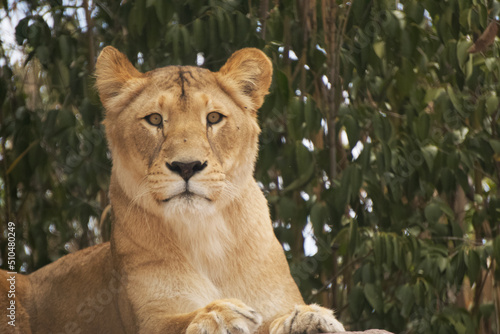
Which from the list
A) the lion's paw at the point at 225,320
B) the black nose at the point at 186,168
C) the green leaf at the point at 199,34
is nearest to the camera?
the lion's paw at the point at 225,320

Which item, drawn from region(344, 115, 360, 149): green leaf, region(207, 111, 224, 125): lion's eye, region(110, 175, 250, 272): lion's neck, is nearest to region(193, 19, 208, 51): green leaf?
region(344, 115, 360, 149): green leaf

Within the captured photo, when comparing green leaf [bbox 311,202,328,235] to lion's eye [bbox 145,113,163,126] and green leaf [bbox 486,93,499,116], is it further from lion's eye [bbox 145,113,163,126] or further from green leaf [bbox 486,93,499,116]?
lion's eye [bbox 145,113,163,126]

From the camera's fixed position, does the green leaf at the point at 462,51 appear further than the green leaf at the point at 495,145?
No

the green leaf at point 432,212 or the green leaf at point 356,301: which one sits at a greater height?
the green leaf at point 432,212

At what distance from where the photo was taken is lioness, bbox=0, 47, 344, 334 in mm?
2543

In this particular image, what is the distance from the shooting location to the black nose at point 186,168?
2.49 m

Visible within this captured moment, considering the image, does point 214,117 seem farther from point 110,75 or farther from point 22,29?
point 22,29

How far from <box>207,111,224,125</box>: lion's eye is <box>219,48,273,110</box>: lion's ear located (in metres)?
0.21

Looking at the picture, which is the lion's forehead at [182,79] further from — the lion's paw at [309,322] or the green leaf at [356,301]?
the green leaf at [356,301]

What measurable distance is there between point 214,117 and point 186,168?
30cm

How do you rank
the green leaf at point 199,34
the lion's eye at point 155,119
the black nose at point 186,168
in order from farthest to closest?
1. the green leaf at point 199,34
2. the lion's eye at point 155,119
3. the black nose at point 186,168

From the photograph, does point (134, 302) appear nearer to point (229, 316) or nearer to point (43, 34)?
point (229, 316)

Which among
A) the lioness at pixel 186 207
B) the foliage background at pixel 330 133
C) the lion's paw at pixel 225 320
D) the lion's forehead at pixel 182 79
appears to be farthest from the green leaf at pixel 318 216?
the lion's paw at pixel 225 320

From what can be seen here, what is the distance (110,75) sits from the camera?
2848mm
